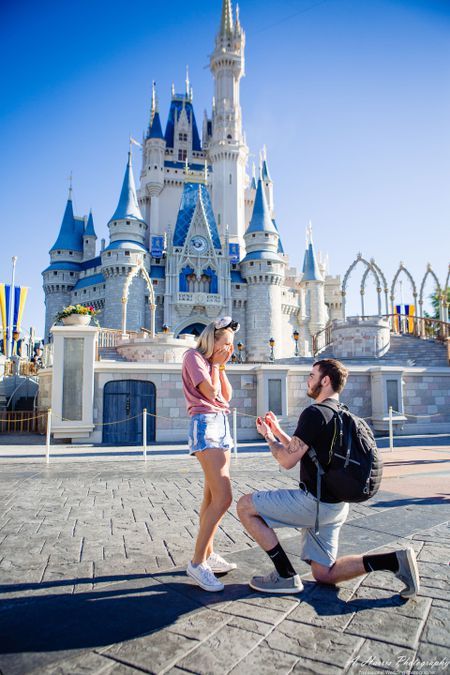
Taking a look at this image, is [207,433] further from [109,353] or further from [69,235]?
[69,235]

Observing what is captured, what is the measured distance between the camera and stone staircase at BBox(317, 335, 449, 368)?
21.8 m

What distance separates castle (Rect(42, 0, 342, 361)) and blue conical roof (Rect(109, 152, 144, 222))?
112 mm

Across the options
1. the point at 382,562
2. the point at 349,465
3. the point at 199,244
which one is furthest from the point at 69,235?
the point at 382,562

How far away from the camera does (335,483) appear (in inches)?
108

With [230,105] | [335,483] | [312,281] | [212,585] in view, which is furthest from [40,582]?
[230,105]

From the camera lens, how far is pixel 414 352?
917 inches

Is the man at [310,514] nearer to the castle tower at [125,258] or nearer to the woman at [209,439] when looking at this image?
the woman at [209,439]

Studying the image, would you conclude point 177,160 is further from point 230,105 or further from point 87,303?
point 87,303

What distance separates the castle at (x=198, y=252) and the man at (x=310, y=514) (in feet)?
115

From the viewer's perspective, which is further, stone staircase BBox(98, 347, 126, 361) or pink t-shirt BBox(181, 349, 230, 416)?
stone staircase BBox(98, 347, 126, 361)

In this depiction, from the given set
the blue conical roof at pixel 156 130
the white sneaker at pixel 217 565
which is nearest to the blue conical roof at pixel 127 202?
the blue conical roof at pixel 156 130

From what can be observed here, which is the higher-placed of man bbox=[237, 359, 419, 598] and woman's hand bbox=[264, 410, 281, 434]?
woman's hand bbox=[264, 410, 281, 434]

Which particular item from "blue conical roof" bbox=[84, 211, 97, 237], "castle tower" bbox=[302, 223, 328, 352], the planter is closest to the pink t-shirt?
the planter

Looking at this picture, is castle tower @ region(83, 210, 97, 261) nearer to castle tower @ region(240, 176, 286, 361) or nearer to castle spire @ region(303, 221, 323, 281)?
castle tower @ region(240, 176, 286, 361)
